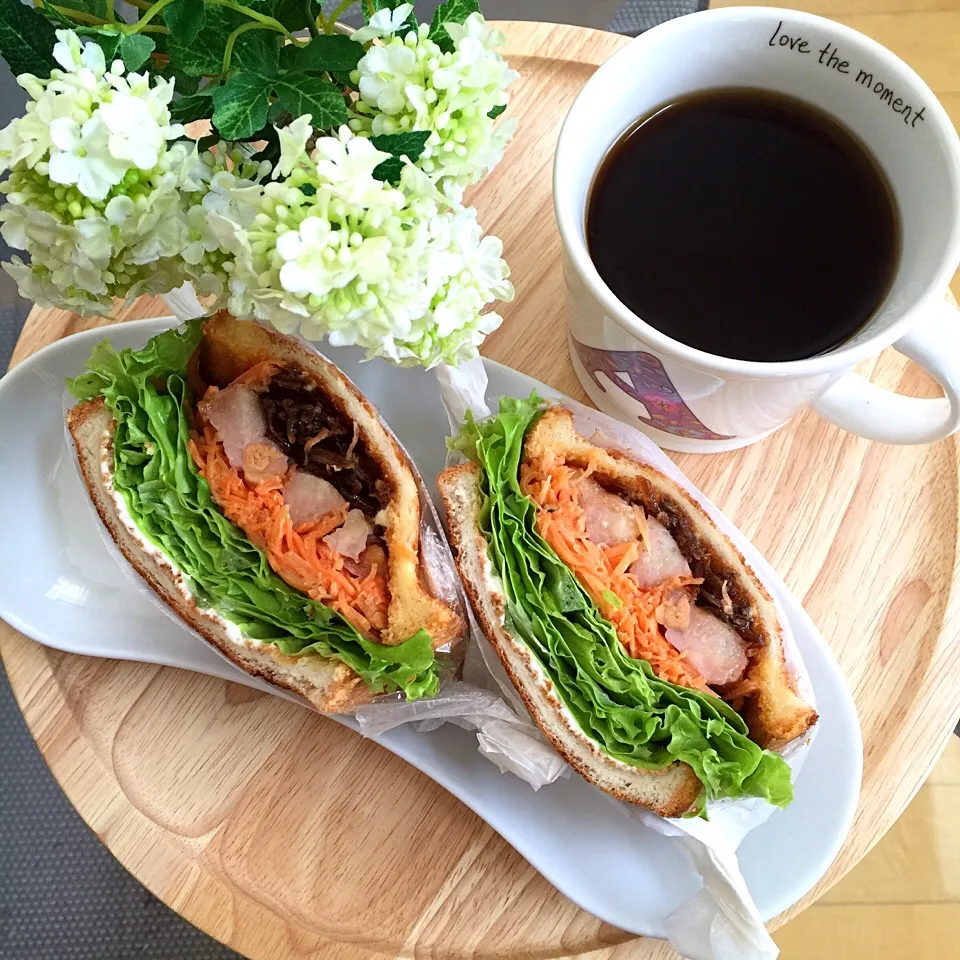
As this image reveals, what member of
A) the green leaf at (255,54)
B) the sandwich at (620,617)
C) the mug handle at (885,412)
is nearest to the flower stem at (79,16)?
the green leaf at (255,54)

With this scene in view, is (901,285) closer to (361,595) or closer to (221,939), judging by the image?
(361,595)

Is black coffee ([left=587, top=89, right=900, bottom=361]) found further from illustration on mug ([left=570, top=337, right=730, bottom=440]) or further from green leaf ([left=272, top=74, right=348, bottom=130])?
green leaf ([left=272, top=74, right=348, bottom=130])

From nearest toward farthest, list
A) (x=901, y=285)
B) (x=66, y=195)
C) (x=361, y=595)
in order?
1. (x=66, y=195)
2. (x=901, y=285)
3. (x=361, y=595)

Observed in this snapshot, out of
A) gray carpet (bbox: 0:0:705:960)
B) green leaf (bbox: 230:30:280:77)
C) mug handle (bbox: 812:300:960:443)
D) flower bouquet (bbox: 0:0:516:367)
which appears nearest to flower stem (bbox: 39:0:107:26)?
flower bouquet (bbox: 0:0:516:367)

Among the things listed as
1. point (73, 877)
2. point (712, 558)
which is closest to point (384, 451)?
point (712, 558)

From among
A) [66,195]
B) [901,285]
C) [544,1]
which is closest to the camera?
[66,195]

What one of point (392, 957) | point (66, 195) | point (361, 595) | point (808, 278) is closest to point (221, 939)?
point (392, 957)

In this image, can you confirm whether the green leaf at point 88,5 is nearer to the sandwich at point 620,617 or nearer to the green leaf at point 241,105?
the green leaf at point 241,105
